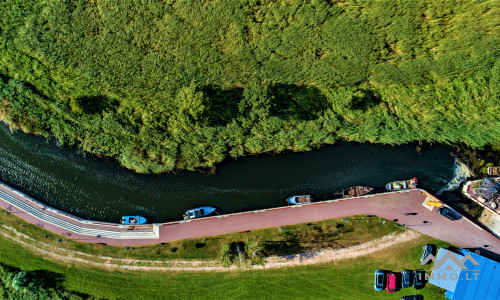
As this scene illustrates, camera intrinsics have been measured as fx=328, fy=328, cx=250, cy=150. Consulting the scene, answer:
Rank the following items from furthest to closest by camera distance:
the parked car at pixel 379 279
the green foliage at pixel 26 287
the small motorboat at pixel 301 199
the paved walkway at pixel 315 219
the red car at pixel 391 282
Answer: the small motorboat at pixel 301 199 → the paved walkway at pixel 315 219 → the red car at pixel 391 282 → the parked car at pixel 379 279 → the green foliage at pixel 26 287

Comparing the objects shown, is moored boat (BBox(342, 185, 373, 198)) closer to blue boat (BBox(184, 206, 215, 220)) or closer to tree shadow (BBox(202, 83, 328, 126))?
tree shadow (BBox(202, 83, 328, 126))

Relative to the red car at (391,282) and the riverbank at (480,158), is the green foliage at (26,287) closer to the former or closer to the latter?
the red car at (391,282)

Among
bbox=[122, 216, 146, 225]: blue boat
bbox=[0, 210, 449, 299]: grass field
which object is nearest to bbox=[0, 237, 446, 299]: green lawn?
bbox=[0, 210, 449, 299]: grass field

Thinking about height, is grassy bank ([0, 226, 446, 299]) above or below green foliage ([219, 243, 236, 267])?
below

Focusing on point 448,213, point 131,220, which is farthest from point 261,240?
point 448,213

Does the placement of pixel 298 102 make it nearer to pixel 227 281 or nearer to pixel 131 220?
pixel 227 281

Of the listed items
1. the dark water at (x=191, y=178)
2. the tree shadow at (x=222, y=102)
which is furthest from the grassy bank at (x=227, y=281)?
the tree shadow at (x=222, y=102)

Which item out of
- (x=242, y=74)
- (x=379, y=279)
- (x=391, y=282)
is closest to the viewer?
(x=242, y=74)
